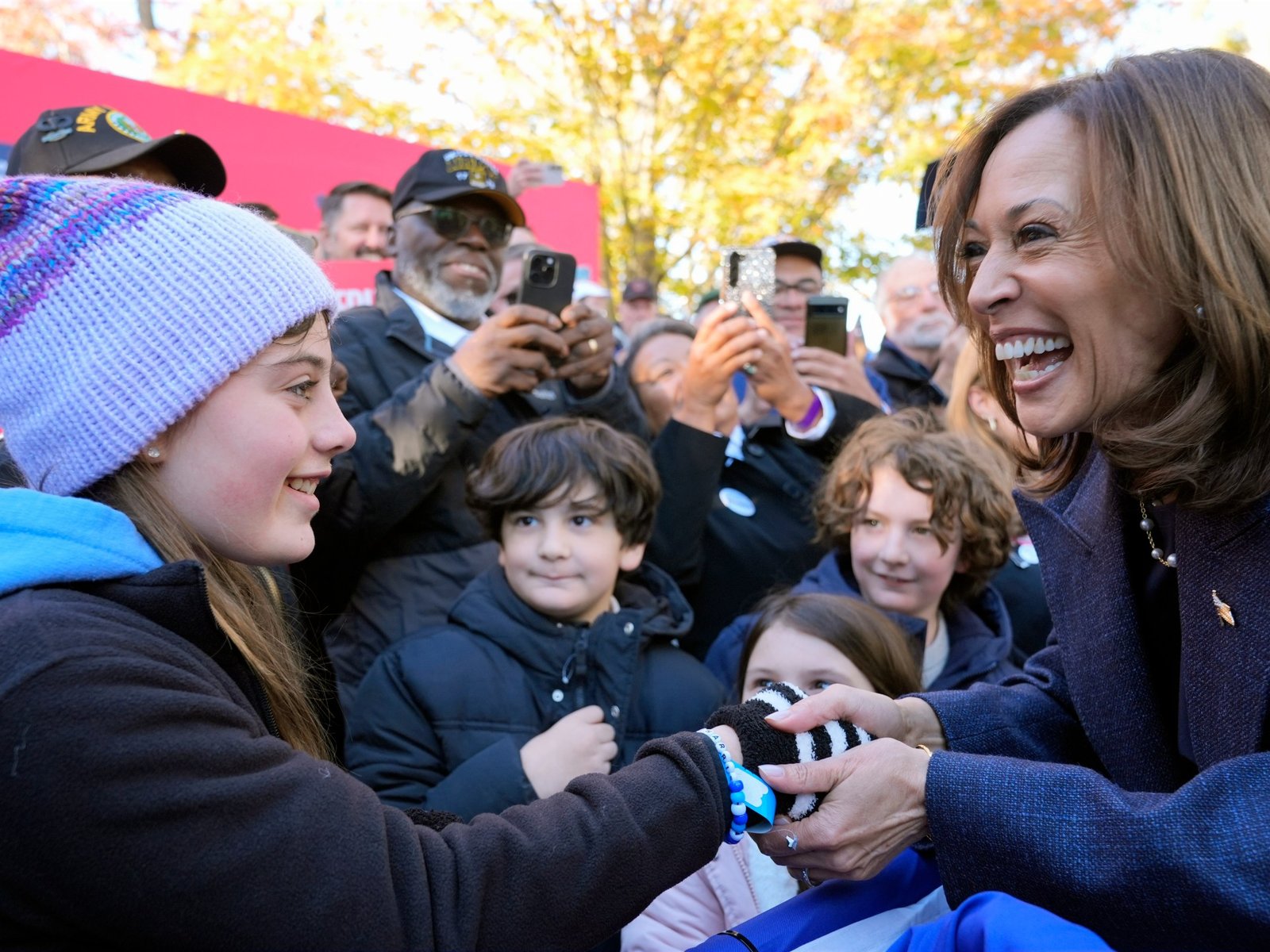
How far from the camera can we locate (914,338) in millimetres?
5707

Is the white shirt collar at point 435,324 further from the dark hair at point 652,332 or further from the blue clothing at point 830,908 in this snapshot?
the blue clothing at point 830,908

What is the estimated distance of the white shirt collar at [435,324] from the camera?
3736mm

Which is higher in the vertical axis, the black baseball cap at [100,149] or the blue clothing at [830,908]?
the black baseball cap at [100,149]

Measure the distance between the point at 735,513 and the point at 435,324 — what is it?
3.88 feet

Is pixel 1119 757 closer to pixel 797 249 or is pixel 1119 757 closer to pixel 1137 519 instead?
pixel 1137 519

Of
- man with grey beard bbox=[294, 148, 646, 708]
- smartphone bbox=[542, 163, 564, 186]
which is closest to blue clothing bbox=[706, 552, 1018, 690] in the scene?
man with grey beard bbox=[294, 148, 646, 708]

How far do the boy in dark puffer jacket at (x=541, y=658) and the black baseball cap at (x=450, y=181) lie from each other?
1125mm

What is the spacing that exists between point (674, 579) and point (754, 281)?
3.51 ft

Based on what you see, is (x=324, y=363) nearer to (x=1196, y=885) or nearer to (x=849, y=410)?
(x=1196, y=885)

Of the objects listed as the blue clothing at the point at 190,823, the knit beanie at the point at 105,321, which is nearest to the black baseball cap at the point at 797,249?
the knit beanie at the point at 105,321

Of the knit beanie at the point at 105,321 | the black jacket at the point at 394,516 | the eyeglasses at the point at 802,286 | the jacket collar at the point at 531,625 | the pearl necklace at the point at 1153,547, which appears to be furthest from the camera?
the eyeglasses at the point at 802,286

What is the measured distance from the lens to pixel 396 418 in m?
3.10

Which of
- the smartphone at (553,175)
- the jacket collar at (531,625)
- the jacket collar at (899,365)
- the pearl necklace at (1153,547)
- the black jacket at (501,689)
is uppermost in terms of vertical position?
the smartphone at (553,175)

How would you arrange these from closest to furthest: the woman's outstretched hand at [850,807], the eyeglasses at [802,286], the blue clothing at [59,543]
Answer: the blue clothing at [59,543], the woman's outstretched hand at [850,807], the eyeglasses at [802,286]
